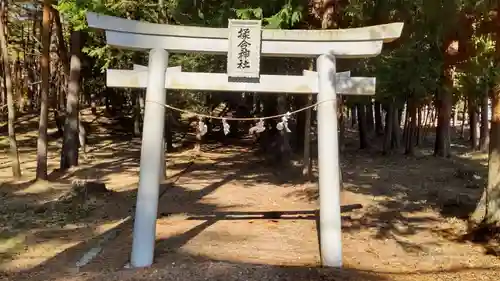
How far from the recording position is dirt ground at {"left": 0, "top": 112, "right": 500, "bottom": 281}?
21.3ft

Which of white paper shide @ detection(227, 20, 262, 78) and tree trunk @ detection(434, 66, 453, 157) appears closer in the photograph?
white paper shide @ detection(227, 20, 262, 78)

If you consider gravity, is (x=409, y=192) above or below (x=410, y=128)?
below

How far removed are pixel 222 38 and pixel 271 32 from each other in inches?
25.7

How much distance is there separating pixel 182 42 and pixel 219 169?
1068cm

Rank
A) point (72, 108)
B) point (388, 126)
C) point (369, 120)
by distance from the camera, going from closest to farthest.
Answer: point (72, 108) < point (388, 126) < point (369, 120)

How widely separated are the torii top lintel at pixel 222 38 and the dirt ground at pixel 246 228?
110 inches

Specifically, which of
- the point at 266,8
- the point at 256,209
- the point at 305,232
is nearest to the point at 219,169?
the point at 256,209

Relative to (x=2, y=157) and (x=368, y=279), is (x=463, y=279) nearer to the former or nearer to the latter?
(x=368, y=279)

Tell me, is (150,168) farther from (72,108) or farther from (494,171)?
(72,108)

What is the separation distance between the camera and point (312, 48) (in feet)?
22.7

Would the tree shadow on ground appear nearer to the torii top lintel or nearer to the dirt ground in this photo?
the dirt ground

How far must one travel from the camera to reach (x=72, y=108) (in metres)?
16.0

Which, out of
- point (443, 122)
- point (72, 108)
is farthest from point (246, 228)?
point (443, 122)

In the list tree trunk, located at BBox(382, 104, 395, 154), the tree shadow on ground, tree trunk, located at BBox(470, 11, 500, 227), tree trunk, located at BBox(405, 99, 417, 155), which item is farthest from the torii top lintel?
tree trunk, located at BBox(405, 99, 417, 155)
